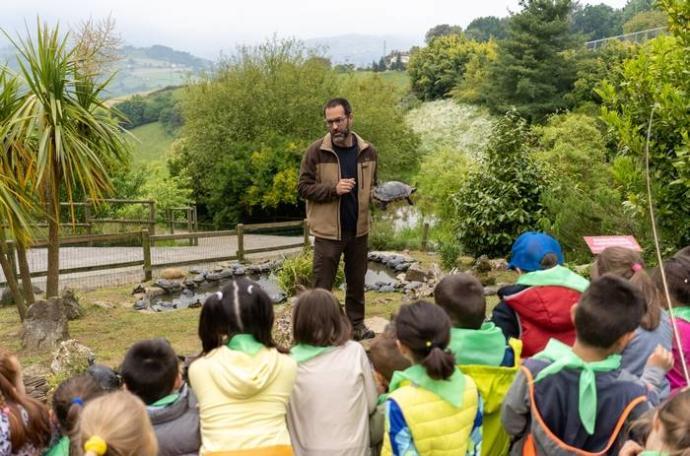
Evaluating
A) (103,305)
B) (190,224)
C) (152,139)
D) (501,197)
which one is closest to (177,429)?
(103,305)

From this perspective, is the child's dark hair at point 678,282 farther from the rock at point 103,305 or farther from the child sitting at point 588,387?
the rock at point 103,305

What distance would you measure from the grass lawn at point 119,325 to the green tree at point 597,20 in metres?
62.6

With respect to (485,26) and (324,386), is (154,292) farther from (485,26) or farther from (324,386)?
(485,26)

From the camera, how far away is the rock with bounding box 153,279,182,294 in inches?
394

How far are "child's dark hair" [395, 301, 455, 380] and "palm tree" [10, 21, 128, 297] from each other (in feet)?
13.3

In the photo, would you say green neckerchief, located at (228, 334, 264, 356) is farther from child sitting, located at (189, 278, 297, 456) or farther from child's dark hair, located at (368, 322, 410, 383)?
child's dark hair, located at (368, 322, 410, 383)

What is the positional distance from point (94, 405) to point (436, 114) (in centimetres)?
2905

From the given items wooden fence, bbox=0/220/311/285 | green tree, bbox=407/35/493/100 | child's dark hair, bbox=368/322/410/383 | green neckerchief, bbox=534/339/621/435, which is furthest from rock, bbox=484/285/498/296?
green tree, bbox=407/35/493/100

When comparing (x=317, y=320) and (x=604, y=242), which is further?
(x=604, y=242)

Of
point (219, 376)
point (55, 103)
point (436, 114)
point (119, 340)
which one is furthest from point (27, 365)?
point (436, 114)

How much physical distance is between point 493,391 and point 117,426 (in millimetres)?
1408

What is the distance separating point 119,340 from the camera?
6258 millimetres

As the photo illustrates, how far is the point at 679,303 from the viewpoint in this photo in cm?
276

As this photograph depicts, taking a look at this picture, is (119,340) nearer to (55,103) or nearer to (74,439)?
(55,103)
